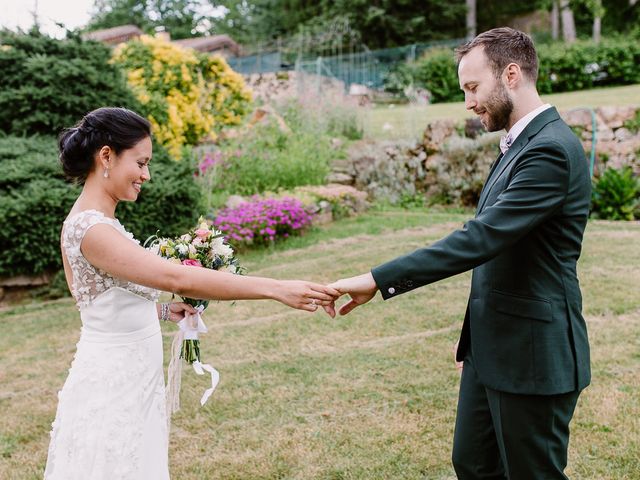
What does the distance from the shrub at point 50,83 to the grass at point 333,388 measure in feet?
8.64

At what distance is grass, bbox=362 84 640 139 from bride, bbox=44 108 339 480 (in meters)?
11.0

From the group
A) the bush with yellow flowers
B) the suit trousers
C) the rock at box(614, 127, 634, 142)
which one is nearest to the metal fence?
the bush with yellow flowers

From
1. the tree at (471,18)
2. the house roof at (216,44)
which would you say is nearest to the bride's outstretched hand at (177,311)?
the tree at (471,18)

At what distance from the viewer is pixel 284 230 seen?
31.2 feet

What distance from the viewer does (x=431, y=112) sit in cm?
1773

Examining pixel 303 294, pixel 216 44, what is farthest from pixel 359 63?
pixel 303 294

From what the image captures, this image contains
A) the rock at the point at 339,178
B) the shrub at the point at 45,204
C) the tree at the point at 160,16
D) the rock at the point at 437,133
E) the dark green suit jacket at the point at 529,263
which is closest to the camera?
the dark green suit jacket at the point at 529,263

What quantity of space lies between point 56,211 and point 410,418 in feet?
16.1

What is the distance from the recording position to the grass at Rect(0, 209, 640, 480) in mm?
3674

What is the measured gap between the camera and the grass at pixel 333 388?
3674 mm

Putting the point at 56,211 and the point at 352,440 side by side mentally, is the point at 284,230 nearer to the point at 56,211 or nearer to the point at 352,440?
the point at 56,211

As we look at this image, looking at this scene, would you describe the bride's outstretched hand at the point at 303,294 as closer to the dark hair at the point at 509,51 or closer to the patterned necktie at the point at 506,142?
the patterned necktie at the point at 506,142

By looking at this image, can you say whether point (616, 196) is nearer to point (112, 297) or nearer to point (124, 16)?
point (112, 297)

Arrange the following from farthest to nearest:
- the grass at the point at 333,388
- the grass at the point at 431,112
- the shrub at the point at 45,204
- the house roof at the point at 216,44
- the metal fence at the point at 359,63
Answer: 1. the house roof at the point at 216,44
2. the metal fence at the point at 359,63
3. the grass at the point at 431,112
4. the shrub at the point at 45,204
5. the grass at the point at 333,388
